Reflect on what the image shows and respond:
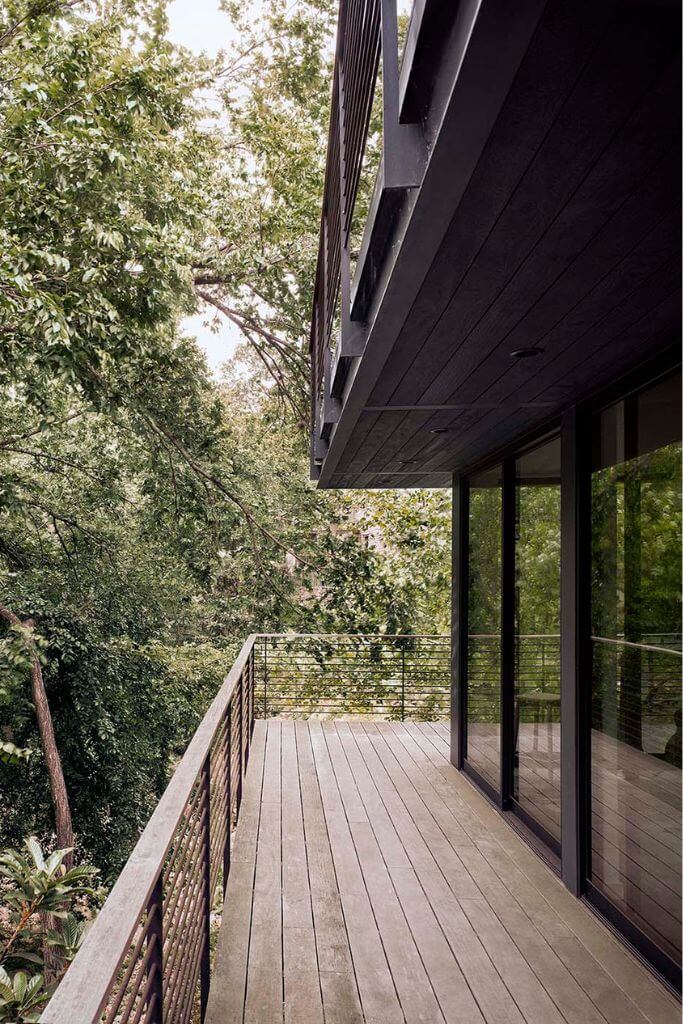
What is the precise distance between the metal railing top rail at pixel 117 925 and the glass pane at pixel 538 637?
7.67 feet

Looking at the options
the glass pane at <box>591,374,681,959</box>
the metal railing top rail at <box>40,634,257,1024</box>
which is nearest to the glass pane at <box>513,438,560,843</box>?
the glass pane at <box>591,374,681,959</box>

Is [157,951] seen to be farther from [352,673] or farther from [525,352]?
[352,673]

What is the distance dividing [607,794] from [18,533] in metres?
9.01

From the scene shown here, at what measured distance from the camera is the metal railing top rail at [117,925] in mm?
1033

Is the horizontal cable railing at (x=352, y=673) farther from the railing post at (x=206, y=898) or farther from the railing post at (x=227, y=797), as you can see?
the railing post at (x=206, y=898)

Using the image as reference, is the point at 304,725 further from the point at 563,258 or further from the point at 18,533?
the point at 563,258

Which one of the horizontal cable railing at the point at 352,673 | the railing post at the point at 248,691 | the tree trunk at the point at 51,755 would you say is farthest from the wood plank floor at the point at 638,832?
the tree trunk at the point at 51,755

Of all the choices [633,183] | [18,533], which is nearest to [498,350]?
[633,183]

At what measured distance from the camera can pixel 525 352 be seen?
2.65 metres

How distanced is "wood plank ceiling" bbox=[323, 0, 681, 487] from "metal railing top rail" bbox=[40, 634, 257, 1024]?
141 centimetres

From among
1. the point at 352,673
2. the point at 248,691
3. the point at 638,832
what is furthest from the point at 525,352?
the point at 352,673

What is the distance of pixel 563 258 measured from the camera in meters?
1.81

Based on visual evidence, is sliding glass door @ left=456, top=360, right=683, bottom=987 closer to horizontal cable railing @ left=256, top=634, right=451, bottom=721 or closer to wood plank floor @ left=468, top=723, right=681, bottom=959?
wood plank floor @ left=468, top=723, right=681, bottom=959

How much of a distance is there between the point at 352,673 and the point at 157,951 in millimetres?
8699
